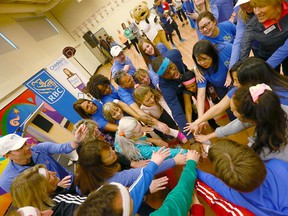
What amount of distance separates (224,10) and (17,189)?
3404 millimetres

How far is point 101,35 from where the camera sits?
9.87m

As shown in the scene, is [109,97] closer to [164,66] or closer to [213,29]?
[164,66]

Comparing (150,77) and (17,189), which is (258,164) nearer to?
→ (17,189)

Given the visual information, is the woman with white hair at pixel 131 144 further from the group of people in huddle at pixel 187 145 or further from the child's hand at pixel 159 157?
the child's hand at pixel 159 157

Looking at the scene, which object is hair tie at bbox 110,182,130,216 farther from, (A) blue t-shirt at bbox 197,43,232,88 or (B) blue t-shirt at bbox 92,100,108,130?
(B) blue t-shirt at bbox 92,100,108,130

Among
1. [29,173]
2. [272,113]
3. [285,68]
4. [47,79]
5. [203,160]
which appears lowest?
[203,160]

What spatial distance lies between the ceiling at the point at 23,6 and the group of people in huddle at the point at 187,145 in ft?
15.0

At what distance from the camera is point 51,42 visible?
7691 mm

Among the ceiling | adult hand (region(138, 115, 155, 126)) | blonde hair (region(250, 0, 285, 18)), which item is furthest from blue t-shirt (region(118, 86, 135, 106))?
the ceiling

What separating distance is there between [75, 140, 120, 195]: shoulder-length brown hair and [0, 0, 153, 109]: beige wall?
13.0 ft

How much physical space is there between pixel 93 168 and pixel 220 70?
57.9 inches

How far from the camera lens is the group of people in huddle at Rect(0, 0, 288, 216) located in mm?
892

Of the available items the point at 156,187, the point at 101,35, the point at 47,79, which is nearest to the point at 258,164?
the point at 156,187

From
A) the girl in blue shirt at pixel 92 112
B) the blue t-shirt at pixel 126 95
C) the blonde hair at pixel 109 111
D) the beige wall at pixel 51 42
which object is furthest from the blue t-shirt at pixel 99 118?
the beige wall at pixel 51 42
